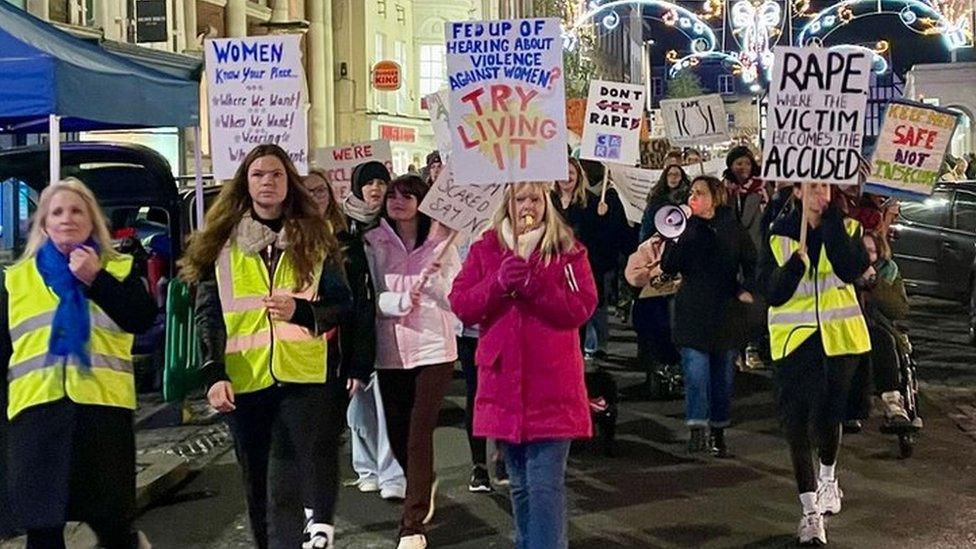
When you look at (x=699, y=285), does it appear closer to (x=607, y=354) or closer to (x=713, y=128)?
(x=607, y=354)

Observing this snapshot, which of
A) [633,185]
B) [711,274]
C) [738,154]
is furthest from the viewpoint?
[633,185]

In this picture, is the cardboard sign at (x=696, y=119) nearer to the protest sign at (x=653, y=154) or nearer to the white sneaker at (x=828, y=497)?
the protest sign at (x=653, y=154)

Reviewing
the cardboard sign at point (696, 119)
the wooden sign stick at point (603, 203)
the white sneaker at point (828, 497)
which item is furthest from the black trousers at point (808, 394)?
the cardboard sign at point (696, 119)

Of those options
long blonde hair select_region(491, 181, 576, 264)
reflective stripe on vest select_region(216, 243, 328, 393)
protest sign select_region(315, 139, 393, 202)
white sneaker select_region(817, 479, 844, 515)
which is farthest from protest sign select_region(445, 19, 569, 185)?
protest sign select_region(315, 139, 393, 202)

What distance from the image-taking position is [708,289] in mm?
9188

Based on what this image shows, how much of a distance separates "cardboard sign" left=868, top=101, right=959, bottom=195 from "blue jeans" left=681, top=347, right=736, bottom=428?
164 cm

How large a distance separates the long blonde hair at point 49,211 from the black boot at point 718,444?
5.19 meters

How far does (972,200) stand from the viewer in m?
17.9

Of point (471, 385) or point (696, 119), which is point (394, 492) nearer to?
point (471, 385)

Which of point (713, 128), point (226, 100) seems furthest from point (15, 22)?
point (713, 128)

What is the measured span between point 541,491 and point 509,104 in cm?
183

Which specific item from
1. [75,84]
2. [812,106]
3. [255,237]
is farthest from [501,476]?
[75,84]

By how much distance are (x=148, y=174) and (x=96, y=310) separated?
6.73 metres

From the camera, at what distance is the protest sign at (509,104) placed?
623 centimetres
